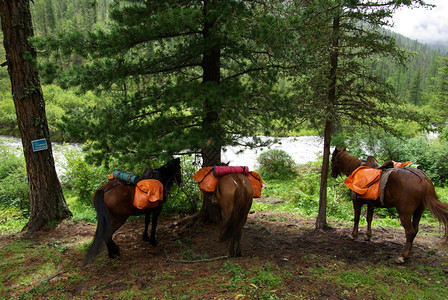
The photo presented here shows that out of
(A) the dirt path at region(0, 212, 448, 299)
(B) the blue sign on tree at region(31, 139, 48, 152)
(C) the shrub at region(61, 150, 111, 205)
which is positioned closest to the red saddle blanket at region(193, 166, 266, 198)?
(A) the dirt path at region(0, 212, 448, 299)

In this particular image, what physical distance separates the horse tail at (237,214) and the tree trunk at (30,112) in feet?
14.1

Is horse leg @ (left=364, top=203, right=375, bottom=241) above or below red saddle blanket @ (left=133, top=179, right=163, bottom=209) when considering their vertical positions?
below

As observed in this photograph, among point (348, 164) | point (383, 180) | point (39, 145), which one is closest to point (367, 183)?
point (383, 180)

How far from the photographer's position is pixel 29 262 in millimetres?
4398

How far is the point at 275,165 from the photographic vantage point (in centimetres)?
1490

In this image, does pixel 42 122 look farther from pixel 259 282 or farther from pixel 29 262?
pixel 259 282

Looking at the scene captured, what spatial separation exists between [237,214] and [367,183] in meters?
2.70

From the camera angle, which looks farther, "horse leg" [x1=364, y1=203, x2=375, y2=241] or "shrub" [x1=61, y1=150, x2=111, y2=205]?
"shrub" [x1=61, y1=150, x2=111, y2=205]

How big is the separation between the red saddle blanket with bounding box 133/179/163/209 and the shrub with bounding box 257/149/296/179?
10.5m

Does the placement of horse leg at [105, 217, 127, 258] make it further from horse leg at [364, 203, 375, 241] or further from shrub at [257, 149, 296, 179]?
shrub at [257, 149, 296, 179]

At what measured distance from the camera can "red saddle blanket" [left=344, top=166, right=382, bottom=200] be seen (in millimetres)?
5066

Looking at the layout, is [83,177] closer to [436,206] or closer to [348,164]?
[348,164]

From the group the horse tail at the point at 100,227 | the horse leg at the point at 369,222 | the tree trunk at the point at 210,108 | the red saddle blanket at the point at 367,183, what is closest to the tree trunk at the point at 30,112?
the horse tail at the point at 100,227

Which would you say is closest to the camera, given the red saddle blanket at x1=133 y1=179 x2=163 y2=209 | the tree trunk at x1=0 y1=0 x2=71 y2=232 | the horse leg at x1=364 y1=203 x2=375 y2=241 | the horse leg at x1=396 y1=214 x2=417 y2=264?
the red saddle blanket at x1=133 y1=179 x2=163 y2=209
